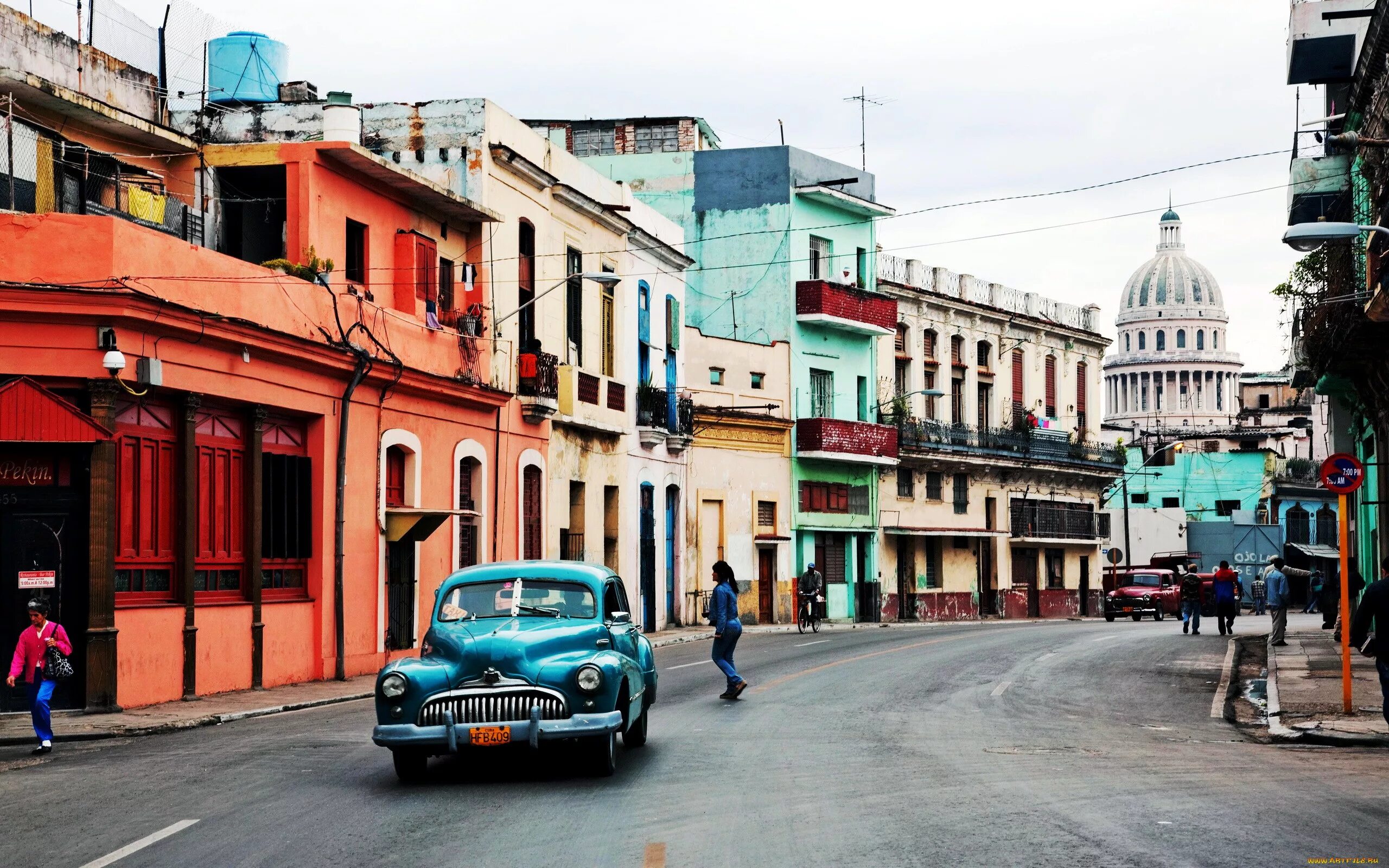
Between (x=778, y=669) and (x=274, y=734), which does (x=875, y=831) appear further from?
(x=778, y=669)

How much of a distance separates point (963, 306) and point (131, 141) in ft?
130

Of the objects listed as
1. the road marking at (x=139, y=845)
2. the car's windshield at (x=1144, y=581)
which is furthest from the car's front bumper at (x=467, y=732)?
the car's windshield at (x=1144, y=581)

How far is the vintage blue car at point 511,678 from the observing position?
12.1m

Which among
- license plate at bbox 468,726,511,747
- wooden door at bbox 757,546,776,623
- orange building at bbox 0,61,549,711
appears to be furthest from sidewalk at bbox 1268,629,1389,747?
wooden door at bbox 757,546,776,623

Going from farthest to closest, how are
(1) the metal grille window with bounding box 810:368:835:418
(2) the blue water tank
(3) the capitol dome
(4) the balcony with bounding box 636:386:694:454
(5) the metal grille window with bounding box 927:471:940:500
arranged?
(3) the capitol dome
(5) the metal grille window with bounding box 927:471:940:500
(1) the metal grille window with bounding box 810:368:835:418
(4) the balcony with bounding box 636:386:694:454
(2) the blue water tank

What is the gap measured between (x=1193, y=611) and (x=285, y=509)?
74.4 feet

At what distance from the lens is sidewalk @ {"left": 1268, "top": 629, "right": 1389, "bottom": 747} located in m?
16.0

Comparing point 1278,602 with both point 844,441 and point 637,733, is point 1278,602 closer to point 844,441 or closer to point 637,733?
point 637,733

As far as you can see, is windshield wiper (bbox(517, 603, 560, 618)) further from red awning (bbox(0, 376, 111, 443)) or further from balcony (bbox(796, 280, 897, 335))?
balcony (bbox(796, 280, 897, 335))

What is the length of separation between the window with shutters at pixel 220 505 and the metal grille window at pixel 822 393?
31.0 metres

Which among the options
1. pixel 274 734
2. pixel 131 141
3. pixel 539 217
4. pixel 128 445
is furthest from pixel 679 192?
pixel 274 734

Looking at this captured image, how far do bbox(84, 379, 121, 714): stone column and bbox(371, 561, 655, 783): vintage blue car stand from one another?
276 inches

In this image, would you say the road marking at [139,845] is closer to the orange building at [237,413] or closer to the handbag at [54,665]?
the handbag at [54,665]

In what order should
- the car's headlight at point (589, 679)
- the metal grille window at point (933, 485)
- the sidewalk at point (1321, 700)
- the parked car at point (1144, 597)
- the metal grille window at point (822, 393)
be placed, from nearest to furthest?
1. the car's headlight at point (589, 679)
2. the sidewalk at point (1321, 700)
3. the metal grille window at point (822, 393)
4. the parked car at point (1144, 597)
5. the metal grille window at point (933, 485)
